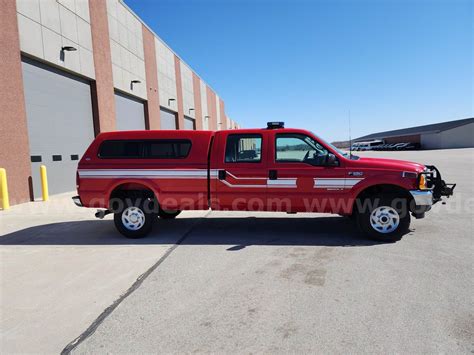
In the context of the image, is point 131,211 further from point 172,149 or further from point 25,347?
point 25,347

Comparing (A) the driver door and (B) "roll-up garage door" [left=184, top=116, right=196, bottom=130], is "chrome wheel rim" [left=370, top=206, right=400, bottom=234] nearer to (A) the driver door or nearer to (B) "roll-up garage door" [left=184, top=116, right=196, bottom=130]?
(A) the driver door

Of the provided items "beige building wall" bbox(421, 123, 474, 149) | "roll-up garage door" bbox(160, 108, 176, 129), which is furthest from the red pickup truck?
"beige building wall" bbox(421, 123, 474, 149)

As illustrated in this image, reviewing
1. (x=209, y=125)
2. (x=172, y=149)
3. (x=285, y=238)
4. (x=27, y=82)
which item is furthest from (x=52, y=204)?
(x=209, y=125)

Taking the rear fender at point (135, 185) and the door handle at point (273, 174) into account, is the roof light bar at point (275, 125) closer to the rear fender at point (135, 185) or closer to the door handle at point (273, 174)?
the door handle at point (273, 174)

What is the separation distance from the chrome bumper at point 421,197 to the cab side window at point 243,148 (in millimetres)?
2692

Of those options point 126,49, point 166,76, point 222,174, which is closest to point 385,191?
point 222,174

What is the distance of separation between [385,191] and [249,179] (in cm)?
242

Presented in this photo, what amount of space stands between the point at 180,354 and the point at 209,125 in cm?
3976

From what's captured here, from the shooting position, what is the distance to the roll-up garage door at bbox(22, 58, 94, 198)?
11336 mm

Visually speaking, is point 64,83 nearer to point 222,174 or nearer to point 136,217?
point 136,217

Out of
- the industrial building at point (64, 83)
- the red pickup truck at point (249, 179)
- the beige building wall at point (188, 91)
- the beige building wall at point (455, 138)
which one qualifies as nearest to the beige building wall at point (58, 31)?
the industrial building at point (64, 83)

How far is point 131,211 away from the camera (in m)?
6.51

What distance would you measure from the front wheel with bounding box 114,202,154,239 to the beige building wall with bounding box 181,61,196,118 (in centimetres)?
2432

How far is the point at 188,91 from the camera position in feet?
103
